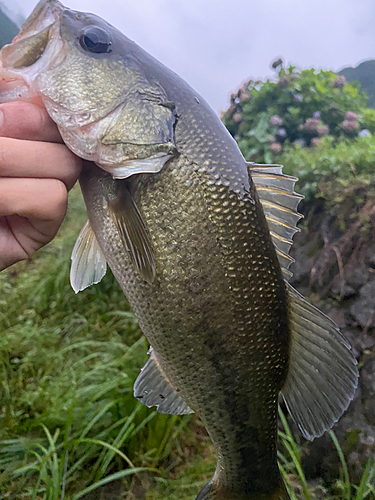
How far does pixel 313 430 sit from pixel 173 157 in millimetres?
782

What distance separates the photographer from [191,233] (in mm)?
744

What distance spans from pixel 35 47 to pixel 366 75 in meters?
2.81

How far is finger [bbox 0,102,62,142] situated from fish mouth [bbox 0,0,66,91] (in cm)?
6

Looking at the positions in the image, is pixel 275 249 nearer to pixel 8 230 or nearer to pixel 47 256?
pixel 8 230

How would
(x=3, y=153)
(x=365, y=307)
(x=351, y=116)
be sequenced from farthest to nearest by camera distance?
(x=351, y=116), (x=365, y=307), (x=3, y=153)

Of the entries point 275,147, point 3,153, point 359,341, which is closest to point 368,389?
point 359,341

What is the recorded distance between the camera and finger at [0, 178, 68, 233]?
68 cm

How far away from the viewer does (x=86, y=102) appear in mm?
711

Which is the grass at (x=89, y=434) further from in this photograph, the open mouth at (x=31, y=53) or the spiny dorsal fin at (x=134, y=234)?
the open mouth at (x=31, y=53)

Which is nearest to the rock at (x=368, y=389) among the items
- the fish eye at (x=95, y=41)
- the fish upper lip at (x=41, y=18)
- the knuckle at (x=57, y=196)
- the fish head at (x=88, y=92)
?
the fish head at (x=88, y=92)

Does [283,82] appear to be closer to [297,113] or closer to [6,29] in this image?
[297,113]

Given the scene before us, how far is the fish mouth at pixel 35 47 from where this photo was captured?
2.22 feet

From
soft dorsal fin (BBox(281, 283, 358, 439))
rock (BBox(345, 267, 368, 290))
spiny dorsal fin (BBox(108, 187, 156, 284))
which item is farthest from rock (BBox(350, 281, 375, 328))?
spiny dorsal fin (BBox(108, 187, 156, 284))

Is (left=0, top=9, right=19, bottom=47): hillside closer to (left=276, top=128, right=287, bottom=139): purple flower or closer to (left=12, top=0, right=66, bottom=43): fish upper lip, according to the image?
(left=12, top=0, right=66, bottom=43): fish upper lip
